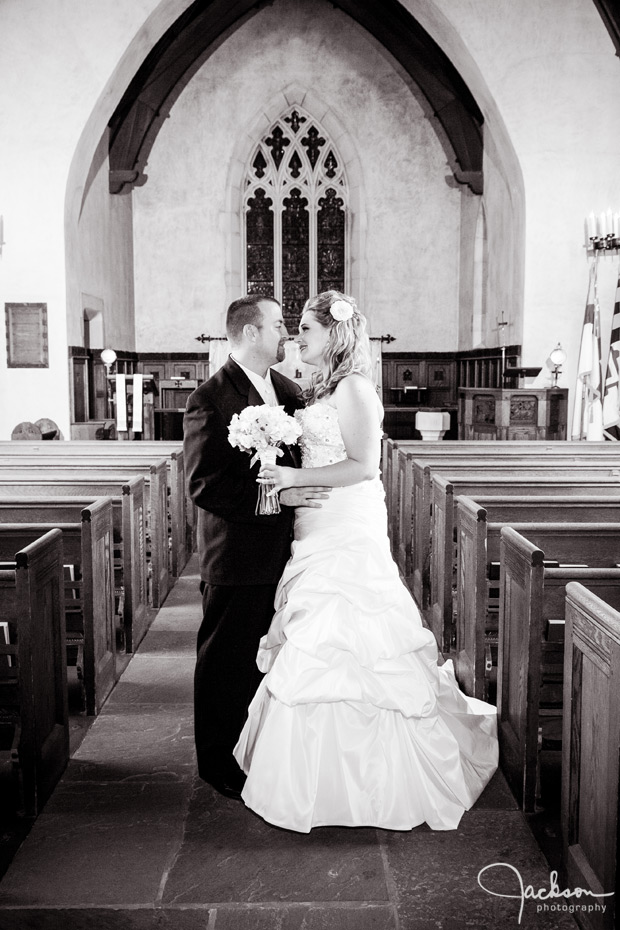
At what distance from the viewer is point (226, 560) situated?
9.95ft

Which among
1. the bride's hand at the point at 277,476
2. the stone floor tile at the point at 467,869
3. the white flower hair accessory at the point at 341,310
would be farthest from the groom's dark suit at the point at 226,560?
the stone floor tile at the point at 467,869

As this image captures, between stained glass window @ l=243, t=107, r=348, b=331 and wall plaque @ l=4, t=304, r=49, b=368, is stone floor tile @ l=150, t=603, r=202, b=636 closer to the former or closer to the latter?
wall plaque @ l=4, t=304, r=49, b=368

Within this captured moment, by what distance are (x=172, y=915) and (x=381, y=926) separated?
57cm

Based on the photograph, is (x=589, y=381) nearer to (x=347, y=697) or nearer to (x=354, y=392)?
(x=354, y=392)

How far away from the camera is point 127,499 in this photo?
4730 mm

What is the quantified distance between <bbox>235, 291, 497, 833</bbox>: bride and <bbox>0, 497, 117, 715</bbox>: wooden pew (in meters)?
1.15

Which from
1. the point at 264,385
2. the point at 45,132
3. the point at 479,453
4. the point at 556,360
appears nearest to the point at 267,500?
the point at 264,385

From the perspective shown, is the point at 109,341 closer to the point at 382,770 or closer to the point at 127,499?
the point at 127,499

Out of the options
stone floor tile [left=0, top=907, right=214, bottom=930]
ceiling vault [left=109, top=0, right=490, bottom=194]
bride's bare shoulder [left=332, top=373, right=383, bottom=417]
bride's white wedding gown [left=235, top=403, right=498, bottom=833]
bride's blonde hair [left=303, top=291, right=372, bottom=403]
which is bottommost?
stone floor tile [left=0, top=907, right=214, bottom=930]

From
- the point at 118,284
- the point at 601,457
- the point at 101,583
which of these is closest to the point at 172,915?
the point at 101,583

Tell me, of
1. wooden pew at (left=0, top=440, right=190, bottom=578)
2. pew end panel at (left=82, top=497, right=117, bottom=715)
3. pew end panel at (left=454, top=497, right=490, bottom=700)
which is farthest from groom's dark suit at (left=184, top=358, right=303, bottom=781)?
wooden pew at (left=0, top=440, right=190, bottom=578)

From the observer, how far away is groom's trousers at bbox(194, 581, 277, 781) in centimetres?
308

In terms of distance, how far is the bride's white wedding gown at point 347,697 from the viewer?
282 centimetres

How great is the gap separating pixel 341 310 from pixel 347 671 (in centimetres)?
121
